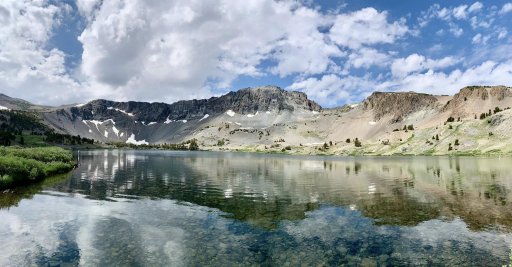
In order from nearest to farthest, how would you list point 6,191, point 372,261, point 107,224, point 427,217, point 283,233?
point 372,261 → point 283,233 → point 107,224 → point 427,217 → point 6,191

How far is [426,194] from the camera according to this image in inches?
2239

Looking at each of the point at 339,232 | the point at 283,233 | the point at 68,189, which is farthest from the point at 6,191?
the point at 339,232

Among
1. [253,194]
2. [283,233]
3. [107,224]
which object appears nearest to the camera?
[283,233]

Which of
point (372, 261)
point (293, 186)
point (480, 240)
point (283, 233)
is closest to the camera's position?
point (372, 261)

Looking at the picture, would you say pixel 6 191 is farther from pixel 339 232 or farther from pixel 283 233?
pixel 339 232

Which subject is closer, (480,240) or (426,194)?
(480,240)

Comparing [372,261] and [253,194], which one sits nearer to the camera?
[372,261]

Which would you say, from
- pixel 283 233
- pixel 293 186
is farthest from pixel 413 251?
pixel 293 186

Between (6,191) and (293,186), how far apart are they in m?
46.7

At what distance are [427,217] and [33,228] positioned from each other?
1511 inches

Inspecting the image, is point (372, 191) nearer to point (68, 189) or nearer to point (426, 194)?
point (426, 194)

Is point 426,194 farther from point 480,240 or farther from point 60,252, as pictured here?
point 60,252

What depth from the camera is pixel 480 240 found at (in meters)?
29.6

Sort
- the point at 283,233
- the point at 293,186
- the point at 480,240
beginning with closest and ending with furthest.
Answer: the point at 480,240
the point at 283,233
the point at 293,186
